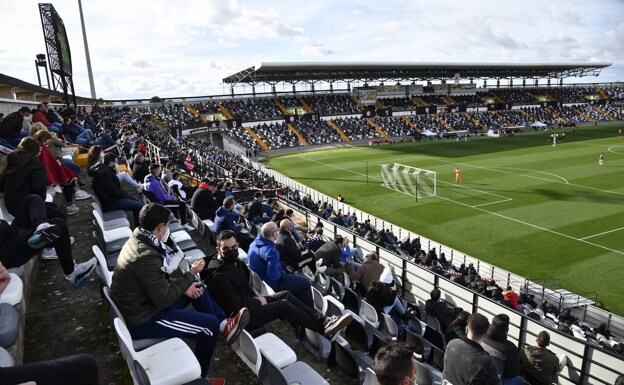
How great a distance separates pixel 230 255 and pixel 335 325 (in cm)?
142

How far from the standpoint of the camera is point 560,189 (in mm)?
29531

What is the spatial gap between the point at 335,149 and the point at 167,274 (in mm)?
50892

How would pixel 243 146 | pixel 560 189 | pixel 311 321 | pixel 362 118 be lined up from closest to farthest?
pixel 311 321 < pixel 560 189 < pixel 243 146 < pixel 362 118


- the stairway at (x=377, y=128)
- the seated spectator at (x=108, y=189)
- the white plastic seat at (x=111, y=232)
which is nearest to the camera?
the white plastic seat at (x=111, y=232)

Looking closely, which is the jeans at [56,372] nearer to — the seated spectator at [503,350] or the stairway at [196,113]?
the seated spectator at [503,350]

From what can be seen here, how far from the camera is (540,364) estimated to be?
5836 mm

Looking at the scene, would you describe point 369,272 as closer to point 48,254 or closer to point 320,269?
point 320,269

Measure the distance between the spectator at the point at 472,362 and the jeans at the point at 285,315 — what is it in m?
1.57

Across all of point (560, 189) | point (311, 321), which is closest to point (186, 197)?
point (311, 321)

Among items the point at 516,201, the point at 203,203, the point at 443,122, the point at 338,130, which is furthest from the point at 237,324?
the point at 443,122

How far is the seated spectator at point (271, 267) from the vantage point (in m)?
5.57

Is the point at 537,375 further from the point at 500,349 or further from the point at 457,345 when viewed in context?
the point at 457,345

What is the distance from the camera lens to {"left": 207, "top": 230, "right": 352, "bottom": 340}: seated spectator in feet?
14.7

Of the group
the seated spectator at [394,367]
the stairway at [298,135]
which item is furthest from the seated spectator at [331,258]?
the stairway at [298,135]
